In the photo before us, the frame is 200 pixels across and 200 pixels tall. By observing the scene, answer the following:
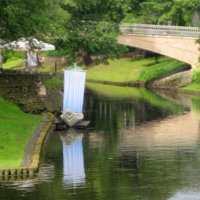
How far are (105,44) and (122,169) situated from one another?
27.5m

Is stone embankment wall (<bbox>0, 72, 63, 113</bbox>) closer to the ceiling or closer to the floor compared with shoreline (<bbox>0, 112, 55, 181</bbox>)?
closer to the ceiling

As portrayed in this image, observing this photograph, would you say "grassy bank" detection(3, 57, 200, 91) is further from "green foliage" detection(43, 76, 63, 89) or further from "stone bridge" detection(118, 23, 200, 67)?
"green foliage" detection(43, 76, 63, 89)

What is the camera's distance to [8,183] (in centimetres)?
1834

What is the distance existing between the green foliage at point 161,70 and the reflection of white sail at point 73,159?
3472cm

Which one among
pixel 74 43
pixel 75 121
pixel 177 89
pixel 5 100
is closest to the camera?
pixel 75 121

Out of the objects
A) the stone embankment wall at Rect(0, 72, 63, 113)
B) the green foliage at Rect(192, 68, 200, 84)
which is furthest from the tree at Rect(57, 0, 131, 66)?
the green foliage at Rect(192, 68, 200, 84)

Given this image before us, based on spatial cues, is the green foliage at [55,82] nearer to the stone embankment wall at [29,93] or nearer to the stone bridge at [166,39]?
the stone embankment wall at [29,93]

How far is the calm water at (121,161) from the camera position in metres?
17.4

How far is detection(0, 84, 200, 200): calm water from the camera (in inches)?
685

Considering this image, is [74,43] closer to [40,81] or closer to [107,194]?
[40,81]

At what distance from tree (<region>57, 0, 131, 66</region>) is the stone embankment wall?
657 centimetres

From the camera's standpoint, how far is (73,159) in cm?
2258

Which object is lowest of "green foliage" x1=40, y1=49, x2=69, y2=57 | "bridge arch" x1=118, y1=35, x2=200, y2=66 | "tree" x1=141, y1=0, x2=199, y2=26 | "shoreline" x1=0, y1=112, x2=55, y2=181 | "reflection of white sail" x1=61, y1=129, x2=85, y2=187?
"reflection of white sail" x1=61, y1=129, x2=85, y2=187

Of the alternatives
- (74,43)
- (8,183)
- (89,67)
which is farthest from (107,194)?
(89,67)
